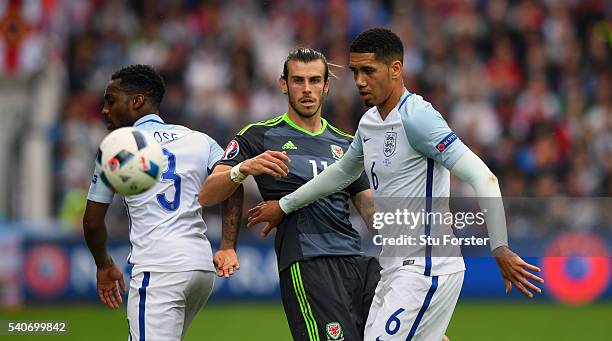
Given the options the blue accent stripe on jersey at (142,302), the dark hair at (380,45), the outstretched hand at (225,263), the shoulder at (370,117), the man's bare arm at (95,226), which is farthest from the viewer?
the man's bare arm at (95,226)

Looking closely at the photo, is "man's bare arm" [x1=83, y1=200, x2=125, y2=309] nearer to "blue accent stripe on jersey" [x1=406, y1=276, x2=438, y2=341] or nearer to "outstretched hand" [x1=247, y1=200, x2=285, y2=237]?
"outstretched hand" [x1=247, y1=200, x2=285, y2=237]

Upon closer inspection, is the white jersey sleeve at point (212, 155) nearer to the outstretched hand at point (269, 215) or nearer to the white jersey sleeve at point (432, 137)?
the outstretched hand at point (269, 215)

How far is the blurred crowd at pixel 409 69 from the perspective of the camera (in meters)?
17.1

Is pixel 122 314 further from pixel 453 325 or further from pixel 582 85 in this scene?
pixel 582 85

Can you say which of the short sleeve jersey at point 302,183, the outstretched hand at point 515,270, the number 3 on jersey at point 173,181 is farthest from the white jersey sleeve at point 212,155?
the outstretched hand at point 515,270

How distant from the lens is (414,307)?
619 centimetres

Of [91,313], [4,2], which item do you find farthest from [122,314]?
[4,2]

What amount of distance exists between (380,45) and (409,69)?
1292 cm

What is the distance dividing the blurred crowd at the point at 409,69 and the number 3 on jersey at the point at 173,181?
9287 millimetres

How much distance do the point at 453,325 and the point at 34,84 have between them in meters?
8.19

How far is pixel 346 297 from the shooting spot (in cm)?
695

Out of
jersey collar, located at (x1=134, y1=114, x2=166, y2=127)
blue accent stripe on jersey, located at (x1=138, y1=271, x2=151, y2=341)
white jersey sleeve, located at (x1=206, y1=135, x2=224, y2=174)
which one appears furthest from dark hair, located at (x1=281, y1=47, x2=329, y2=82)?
blue accent stripe on jersey, located at (x1=138, y1=271, x2=151, y2=341)

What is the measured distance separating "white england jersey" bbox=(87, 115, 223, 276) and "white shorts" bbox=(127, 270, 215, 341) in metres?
0.05

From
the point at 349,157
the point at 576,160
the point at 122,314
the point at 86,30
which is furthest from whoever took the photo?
the point at 86,30
